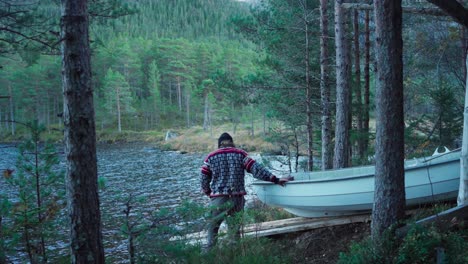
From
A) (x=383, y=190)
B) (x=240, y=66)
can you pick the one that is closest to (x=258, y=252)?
(x=383, y=190)

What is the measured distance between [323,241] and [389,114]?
7.95 feet

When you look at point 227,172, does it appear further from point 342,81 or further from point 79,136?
point 342,81

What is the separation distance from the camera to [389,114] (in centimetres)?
427

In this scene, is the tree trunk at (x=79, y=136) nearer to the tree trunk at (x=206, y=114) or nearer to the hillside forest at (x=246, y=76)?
the hillside forest at (x=246, y=76)

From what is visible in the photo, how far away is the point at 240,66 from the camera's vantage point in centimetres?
6550

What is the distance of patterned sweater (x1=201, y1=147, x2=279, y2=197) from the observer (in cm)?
583

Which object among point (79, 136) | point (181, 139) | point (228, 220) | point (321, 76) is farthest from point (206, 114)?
point (79, 136)

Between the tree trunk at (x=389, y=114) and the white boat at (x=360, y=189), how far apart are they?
1.41 meters

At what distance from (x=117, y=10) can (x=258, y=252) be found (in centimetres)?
637

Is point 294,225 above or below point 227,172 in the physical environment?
below

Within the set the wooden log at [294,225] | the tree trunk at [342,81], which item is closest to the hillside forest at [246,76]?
the tree trunk at [342,81]

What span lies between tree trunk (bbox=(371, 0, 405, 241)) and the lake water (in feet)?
19.6

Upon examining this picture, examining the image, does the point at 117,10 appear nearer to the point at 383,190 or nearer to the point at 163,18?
the point at 383,190

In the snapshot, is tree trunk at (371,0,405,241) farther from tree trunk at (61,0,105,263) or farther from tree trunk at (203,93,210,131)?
tree trunk at (203,93,210,131)
